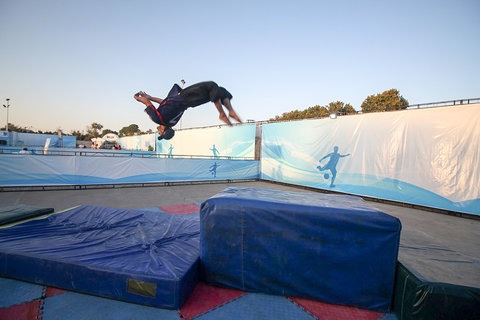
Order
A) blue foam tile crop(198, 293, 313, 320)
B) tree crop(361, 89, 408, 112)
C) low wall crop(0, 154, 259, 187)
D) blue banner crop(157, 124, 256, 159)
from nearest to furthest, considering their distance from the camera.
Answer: blue foam tile crop(198, 293, 313, 320) → low wall crop(0, 154, 259, 187) → blue banner crop(157, 124, 256, 159) → tree crop(361, 89, 408, 112)

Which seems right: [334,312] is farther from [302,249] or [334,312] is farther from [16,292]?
[16,292]

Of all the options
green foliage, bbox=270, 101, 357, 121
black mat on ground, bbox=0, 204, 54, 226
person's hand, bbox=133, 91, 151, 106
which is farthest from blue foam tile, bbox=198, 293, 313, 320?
green foliage, bbox=270, 101, 357, 121

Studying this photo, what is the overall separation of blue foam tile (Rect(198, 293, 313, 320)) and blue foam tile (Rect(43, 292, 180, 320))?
0.43m

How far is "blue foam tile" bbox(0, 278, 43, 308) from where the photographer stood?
205 centimetres

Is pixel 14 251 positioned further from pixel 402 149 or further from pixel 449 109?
pixel 449 109

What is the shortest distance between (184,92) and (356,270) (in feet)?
10.0

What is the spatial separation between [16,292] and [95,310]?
102cm

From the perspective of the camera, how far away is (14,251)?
2373mm

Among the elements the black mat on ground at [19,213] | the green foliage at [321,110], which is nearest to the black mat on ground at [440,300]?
the black mat on ground at [19,213]

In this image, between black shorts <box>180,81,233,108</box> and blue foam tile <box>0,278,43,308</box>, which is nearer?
blue foam tile <box>0,278,43,308</box>

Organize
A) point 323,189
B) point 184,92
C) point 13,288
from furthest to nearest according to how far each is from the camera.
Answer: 1. point 323,189
2. point 184,92
3. point 13,288

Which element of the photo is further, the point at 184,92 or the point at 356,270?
the point at 184,92

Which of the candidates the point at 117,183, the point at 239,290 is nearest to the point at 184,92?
the point at 239,290

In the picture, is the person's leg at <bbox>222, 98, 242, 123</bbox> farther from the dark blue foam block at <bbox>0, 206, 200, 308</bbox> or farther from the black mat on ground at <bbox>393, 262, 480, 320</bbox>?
the black mat on ground at <bbox>393, 262, 480, 320</bbox>
